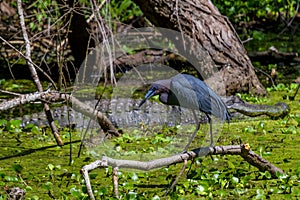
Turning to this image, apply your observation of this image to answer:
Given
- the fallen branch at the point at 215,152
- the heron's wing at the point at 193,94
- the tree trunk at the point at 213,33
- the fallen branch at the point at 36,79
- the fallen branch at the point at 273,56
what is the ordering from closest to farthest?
the fallen branch at the point at 215,152
the heron's wing at the point at 193,94
the fallen branch at the point at 36,79
the tree trunk at the point at 213,33
the fallen branch at the point at 273,56

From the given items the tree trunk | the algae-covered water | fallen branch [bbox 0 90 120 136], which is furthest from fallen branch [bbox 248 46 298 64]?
fallen branch [bbox 0 90 120 136]

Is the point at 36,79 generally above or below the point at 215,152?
above

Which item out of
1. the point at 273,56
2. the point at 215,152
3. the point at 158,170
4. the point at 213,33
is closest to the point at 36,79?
the point at 158,170

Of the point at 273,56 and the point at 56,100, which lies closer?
the point at 56,100

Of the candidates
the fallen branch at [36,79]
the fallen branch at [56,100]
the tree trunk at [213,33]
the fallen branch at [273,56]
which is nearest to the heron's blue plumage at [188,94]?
the fallen branch at [56,100]

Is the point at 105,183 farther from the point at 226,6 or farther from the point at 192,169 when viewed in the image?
the point at 226,6

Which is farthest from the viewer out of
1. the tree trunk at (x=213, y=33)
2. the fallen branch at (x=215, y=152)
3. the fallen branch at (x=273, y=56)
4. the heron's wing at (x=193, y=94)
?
the fallen branch at (x=273, y=56)

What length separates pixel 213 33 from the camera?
7.14 m

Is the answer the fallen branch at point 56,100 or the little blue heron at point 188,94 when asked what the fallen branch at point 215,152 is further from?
the fallen branch at point 56,100

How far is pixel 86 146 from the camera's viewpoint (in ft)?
18.3

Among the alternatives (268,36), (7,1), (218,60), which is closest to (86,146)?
(218,60)

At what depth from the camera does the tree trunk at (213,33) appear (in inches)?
276

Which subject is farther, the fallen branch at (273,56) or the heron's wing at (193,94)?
the fallen branch at (273,56)

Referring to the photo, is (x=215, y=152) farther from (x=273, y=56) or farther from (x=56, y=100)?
(x=273, y=56)
